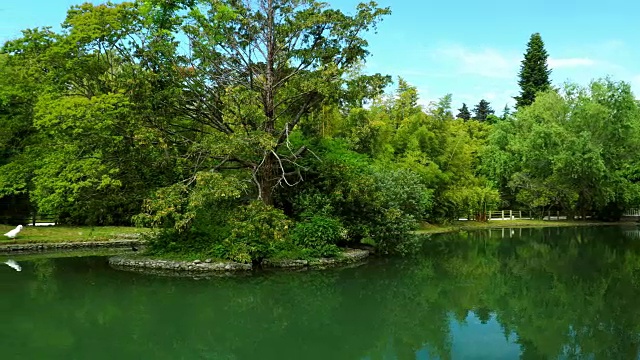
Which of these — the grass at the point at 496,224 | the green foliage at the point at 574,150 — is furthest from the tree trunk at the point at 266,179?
the green foliage at the point at 574,150

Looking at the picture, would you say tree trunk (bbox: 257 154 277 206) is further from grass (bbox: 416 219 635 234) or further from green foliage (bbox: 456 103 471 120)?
green foliage (bbox: 456 103 471 120)

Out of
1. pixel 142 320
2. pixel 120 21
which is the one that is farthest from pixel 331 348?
pixel 120 21

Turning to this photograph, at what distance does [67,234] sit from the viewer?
66.3ft

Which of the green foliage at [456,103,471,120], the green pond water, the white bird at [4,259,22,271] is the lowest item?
the green pond water

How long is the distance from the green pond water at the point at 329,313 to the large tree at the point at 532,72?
117ft

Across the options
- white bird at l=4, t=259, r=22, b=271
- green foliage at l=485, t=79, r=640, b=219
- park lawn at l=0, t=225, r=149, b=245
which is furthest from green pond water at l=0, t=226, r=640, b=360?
green foliage at l=485, t=79, r=640, b=219

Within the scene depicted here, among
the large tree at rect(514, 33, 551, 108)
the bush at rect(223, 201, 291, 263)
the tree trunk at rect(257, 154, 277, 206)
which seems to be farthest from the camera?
the large tree at rect(514, 33, 551, 108)

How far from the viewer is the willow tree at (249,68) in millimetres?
15133

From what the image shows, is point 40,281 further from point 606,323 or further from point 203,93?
point 606,323

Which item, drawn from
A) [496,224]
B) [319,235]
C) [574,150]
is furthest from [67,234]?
[574,150]

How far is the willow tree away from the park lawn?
6528mm

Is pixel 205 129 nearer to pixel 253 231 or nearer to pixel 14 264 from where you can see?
pixel 253 231

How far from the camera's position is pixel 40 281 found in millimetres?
12367

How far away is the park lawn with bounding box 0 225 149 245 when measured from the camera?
61.2ft
